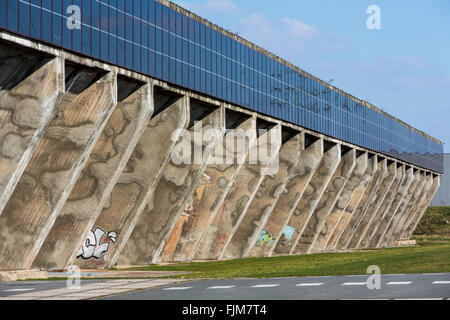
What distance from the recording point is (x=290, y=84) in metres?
57.0

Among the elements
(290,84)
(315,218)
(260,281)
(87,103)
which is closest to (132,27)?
(87,103)

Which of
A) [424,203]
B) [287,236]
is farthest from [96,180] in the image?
[424,203]

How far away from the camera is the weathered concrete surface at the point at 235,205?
48000mm

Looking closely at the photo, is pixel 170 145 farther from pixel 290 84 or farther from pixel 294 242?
pixel 294 242

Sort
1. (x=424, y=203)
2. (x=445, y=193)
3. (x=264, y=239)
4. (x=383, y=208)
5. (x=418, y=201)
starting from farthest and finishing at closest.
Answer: (x=445, y=193), (x=424, y=203), (x=418, y=201), (x=383, y=208), (x=264, y=239)

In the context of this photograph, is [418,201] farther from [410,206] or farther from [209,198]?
[209,198]

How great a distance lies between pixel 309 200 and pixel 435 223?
2446 inches

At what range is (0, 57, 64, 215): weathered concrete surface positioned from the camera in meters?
27.8

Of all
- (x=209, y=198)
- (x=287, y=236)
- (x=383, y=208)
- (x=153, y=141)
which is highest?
(x=383, y=208)

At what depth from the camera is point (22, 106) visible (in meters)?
28.5

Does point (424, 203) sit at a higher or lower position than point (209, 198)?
higher

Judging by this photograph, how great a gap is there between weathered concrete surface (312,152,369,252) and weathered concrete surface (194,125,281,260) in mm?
17633

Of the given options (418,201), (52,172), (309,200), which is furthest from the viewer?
(418,201)

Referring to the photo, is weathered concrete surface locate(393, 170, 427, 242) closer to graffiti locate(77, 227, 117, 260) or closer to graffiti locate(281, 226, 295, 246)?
graffiti locate(281, 226, 295, 246)
